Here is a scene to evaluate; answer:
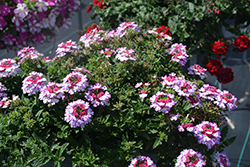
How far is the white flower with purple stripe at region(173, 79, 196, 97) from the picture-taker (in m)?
1.88

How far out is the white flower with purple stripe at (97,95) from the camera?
69.6 inches

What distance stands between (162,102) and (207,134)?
33 cm

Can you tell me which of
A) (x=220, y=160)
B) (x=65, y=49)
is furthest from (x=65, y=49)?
(x=220, y=160)

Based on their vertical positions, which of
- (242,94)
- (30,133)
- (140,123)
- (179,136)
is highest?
(30,133)

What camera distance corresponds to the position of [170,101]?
70.3 inches

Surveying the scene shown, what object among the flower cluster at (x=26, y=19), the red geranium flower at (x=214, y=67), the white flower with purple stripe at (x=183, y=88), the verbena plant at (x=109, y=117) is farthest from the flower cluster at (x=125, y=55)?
the flower cluster at (x=26, y=19)

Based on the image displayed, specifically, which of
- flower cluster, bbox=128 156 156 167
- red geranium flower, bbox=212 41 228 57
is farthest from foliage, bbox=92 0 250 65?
flower cluster, bbox=128 156 156 167

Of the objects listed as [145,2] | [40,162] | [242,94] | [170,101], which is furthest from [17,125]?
[242,94]

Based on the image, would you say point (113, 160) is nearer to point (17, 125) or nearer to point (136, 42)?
point (17, 125)

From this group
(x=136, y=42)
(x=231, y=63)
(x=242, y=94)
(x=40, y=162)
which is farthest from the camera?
(x=231, y=63)

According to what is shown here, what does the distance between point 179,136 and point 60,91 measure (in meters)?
0.82

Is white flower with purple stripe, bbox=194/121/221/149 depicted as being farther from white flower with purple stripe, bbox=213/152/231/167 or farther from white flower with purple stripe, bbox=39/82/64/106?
white flower with purple stripe, bbox=39/82/64/106

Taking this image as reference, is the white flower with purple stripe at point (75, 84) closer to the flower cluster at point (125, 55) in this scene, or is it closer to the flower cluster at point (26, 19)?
the flower cluster at point (125, 55)

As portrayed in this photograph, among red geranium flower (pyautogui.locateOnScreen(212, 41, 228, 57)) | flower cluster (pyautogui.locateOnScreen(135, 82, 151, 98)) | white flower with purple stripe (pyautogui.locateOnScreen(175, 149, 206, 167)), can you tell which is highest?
flower cluster (pyautogui.locateOnScreen(135, 82, 151, 98))
